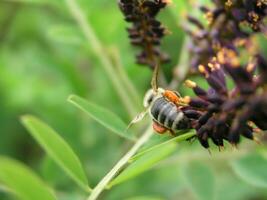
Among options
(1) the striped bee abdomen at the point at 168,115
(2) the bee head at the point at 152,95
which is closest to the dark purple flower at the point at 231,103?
(1) the striped bee abdomen at the point at 168,115

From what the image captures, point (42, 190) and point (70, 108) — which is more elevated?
point (42, 190)

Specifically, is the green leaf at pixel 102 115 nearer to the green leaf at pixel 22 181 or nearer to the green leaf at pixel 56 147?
the green leaf at pixel 56 147

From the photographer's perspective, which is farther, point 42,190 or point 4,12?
point 4,12

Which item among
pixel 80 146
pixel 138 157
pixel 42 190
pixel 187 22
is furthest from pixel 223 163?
pixel 42 190

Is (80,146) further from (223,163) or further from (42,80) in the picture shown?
(223,163)

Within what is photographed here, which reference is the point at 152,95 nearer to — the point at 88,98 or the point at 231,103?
the point at 231,103

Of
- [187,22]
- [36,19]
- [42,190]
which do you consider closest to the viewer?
[42,190]

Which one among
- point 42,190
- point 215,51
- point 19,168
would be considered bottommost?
point 215,51
